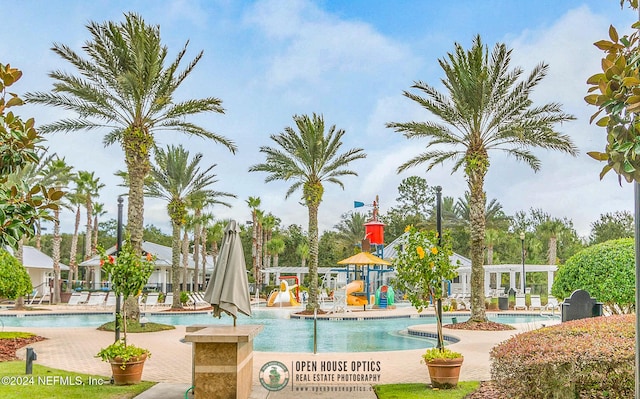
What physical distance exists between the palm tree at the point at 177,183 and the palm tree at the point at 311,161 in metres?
4.60

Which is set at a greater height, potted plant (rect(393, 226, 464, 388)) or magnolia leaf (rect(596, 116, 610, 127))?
magnolia leaf (rect(596, 116, 610, 127))

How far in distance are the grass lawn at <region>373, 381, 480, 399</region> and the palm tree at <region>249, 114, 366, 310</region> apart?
51.1ft

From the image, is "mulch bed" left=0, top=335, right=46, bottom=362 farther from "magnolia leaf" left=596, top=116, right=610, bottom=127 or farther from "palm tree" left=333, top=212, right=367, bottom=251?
"palm tree" left=333, top=212, right=367, bottom=251

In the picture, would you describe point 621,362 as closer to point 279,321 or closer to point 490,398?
point 490,398

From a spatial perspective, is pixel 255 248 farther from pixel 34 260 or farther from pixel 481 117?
pixel 481 117

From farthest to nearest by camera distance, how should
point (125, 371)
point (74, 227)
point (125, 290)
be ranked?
point (74, 227), point (125, 290), point (125, 371)

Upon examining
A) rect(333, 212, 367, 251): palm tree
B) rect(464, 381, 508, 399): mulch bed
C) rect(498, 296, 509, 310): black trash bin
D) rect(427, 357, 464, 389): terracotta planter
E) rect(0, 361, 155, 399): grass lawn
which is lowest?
rect(498, 296, 509, 310): black trash bin

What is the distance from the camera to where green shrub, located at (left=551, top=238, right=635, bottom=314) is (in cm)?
1155

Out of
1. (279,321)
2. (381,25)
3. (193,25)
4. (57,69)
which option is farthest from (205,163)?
(381,25)

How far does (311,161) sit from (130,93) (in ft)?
29.6

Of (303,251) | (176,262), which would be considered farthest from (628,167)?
(303,251)

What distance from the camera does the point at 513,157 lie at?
2048 centimetres

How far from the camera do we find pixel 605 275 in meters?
11.8

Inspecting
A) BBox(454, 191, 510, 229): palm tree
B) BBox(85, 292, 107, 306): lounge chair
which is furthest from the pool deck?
BBox(454, 191, 510, 229): palm tree
